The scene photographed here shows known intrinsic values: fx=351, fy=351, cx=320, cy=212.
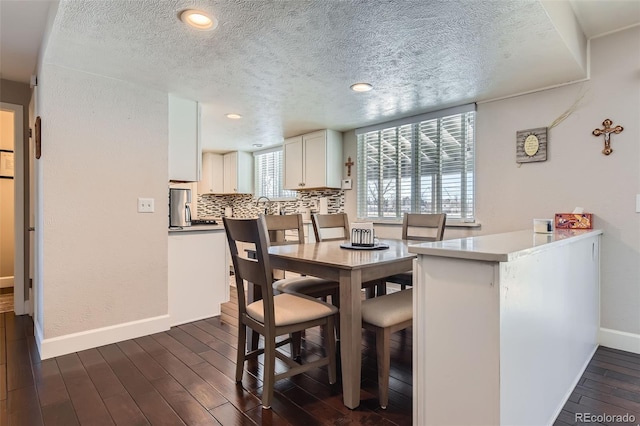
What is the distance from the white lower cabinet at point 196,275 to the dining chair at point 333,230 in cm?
101

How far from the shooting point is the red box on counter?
2.58 m

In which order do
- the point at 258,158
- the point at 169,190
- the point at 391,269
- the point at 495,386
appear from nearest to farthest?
the point at 495,386 < the point at 391,269 < the point at 169,190 < the point at 258,158

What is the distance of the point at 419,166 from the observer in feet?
12.8

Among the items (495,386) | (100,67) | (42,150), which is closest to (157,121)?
(100,67)

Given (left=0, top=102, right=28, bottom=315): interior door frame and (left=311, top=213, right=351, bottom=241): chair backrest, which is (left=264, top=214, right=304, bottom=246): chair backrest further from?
(left=0, top=102, right=28, bottom=315): interior door frame

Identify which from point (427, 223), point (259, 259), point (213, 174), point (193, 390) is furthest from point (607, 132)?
point (213, 174)

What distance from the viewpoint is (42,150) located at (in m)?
2.46

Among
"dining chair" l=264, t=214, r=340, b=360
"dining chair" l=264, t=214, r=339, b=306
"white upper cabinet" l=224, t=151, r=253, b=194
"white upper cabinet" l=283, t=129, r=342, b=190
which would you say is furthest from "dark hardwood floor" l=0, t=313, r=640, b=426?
"white upper cabinet" l=224, t=151, r=253, b=194

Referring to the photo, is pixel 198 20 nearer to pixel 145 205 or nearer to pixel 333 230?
pixel 145 205

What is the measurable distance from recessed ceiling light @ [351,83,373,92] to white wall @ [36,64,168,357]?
5.39ft

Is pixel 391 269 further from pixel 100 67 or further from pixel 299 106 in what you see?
pixel 100 67

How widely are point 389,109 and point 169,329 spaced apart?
2.93m

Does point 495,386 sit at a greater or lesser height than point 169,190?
lesser

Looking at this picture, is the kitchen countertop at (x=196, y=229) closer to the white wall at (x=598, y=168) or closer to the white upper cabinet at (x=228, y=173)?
the white wall at (x=598, y=168)
